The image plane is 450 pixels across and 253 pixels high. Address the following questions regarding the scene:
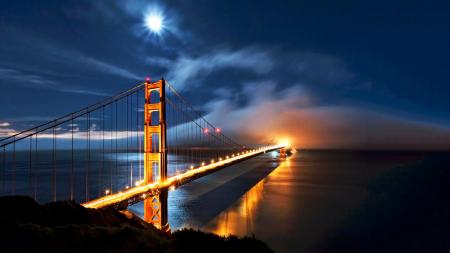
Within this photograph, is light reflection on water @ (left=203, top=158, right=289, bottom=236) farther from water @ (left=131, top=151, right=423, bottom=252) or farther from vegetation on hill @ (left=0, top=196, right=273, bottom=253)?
vegetation on hill @ (left=0, top=196, right=273, bottom=253)

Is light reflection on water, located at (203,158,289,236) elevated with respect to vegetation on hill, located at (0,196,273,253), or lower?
lower

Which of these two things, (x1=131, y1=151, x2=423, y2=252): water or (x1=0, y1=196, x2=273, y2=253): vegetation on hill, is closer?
(x1=0, y1=196, x2=273, y2=253): vegetation on hill

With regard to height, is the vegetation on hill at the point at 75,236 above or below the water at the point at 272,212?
above

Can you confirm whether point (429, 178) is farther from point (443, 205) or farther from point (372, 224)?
point (372, 224)

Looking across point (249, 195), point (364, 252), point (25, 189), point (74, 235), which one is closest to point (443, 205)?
point (364, 252)

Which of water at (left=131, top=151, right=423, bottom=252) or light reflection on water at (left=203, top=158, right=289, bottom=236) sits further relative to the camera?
light reflection on water at (left=203, top=158, right=289, bottom=236)

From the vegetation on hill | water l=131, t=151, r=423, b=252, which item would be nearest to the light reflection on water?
water l=131, t=151, r=423, b=252

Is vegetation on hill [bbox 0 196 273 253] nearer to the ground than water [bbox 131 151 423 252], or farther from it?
farther from it

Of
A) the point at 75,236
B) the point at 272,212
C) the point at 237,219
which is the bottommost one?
the point at 272,212

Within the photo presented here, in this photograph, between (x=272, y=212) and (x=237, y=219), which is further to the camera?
(x=272, y=212)

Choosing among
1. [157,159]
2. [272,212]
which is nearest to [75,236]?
[157,159]

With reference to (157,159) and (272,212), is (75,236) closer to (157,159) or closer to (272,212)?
(157,159)

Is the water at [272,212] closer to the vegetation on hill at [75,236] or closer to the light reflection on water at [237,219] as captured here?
the light reflection on water at [237,219]

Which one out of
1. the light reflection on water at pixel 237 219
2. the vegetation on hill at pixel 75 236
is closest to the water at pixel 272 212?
the light reflection on water at pixel 237 219
